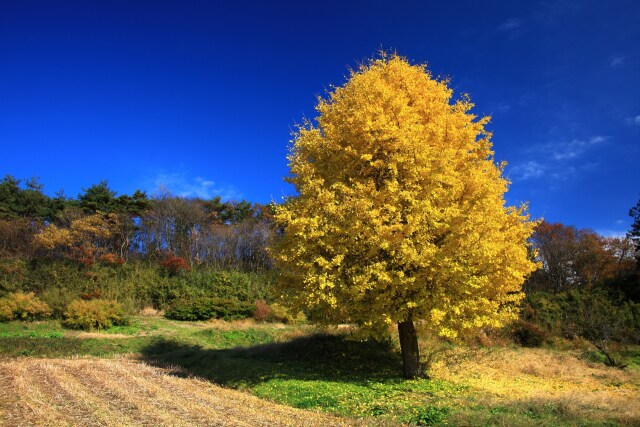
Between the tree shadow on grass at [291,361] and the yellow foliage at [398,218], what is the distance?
102 inches

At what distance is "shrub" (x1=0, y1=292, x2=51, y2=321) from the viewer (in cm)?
2592

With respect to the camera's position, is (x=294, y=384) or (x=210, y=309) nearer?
(x=294, y=384)

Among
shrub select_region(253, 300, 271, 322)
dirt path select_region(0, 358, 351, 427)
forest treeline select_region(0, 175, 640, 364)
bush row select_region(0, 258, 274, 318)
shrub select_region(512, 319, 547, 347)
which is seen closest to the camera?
dirt path select_region(0, 358, 351, 427)

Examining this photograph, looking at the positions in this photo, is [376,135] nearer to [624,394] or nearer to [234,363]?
[234,363]

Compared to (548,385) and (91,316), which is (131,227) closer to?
(91,316)

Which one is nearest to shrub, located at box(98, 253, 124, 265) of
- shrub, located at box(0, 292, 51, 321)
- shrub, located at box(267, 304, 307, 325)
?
shrub, located at box(0, 292, 51, 321)

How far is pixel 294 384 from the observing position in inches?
490

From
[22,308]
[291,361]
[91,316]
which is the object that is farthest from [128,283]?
[291,361]

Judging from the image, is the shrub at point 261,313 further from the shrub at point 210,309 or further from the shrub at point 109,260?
the shrub at point 109,260

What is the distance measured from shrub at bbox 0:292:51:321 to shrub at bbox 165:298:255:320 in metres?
8.05

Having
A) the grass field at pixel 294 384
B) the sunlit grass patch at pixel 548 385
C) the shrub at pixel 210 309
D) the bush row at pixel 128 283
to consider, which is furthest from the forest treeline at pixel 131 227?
the sunlit grass patch at pixel 548 385

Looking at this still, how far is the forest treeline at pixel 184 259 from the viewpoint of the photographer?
1124 inches

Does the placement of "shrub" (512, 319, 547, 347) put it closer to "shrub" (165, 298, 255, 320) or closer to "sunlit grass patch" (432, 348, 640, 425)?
"sunlit grass patch" (432, 348, 640, 425)

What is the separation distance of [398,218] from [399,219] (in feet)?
0.24
